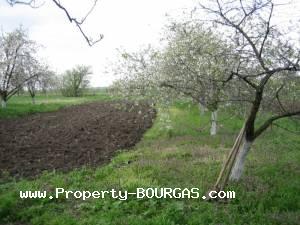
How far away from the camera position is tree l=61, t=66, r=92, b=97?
7894 centimetres

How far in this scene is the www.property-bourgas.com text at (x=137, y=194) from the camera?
8523 mm

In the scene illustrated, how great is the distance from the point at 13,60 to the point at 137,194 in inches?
1552

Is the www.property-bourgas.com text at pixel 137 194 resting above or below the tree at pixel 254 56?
below

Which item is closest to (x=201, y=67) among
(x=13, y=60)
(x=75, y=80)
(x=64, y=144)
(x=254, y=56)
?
(x=254, y=56)

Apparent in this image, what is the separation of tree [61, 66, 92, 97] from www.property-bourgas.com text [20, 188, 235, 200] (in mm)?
71247

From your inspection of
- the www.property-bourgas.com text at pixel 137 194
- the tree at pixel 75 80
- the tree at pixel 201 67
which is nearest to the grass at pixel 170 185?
the www.property-bourgas.com text at pixel 137 194

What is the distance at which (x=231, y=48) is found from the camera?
981 cm

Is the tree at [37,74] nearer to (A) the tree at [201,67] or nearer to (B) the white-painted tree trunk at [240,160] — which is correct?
(A) the tree at [201,67]

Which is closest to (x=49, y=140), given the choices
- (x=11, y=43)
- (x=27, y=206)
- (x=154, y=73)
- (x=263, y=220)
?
(x=154, y=73)

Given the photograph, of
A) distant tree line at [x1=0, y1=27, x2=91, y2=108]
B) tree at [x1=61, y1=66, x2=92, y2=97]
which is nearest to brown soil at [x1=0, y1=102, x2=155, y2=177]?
distant tree line at [x1=0, y1=27, x2=91, y2=108]

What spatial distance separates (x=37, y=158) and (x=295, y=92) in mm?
10803

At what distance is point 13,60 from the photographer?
43.0 m

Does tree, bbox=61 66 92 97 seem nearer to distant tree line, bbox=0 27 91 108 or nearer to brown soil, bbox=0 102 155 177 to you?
distant tree line, bbox=0 27 91 108

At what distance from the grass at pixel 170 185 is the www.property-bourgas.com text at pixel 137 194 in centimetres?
18
